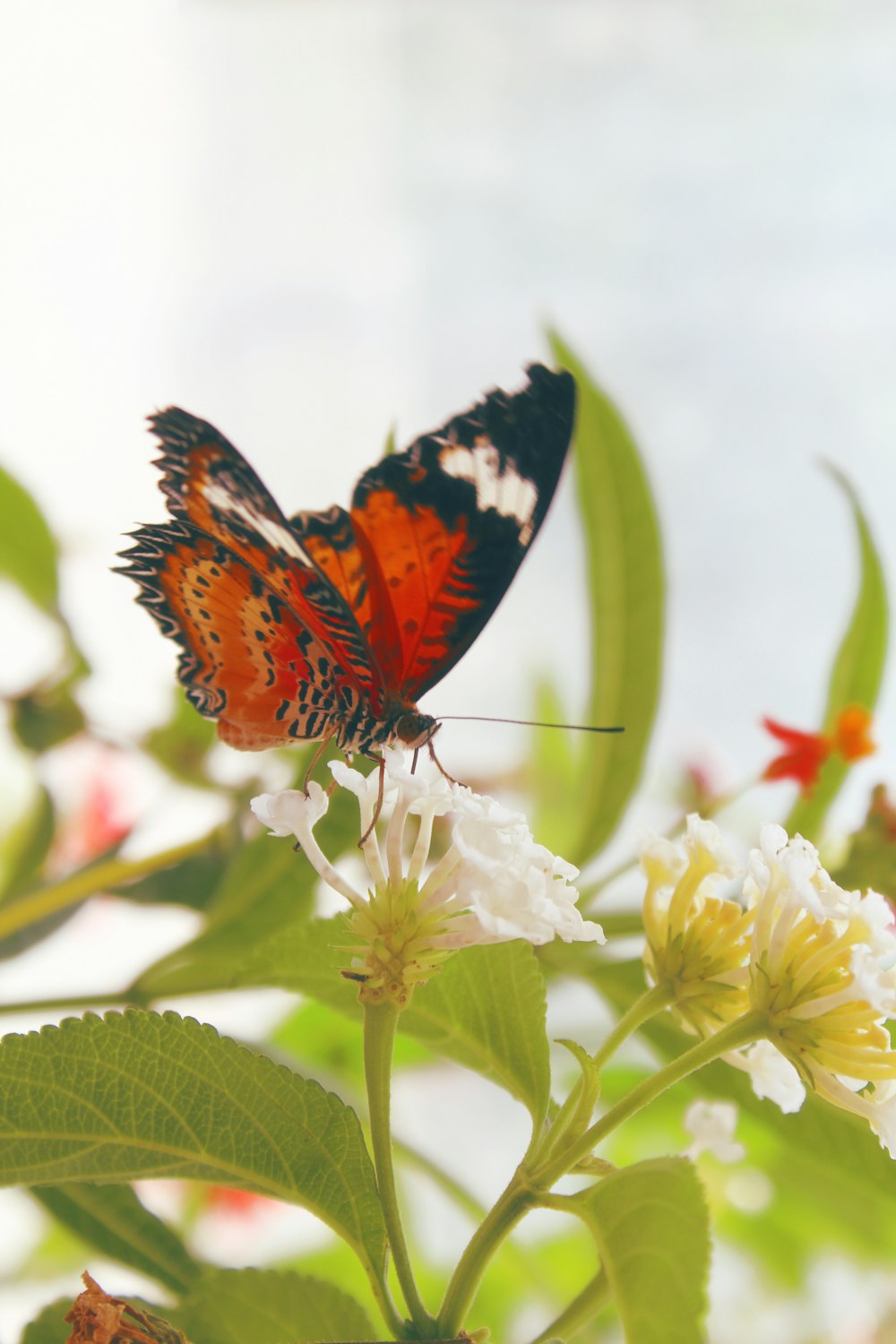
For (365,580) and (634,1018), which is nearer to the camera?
(634,1018)

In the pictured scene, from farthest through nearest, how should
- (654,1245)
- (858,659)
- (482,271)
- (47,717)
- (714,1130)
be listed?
(482,271) → (47,717) → (858,659) → (714,1130) → (654,1245)

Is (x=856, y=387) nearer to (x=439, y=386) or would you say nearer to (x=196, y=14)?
(x=439, y=386)

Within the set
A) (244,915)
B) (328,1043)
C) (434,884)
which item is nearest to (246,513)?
(434,884)

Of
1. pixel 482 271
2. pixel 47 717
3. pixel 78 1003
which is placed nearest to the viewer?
pixel 78 1003

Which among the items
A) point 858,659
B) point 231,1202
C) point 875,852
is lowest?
point 231,1202

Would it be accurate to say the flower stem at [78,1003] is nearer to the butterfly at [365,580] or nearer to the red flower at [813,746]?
the butterfly at [365,580]

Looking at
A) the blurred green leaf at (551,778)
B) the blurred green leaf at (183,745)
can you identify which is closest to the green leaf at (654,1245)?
the blurred green leaf at (183,745)

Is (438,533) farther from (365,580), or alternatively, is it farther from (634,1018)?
(634,1018)
